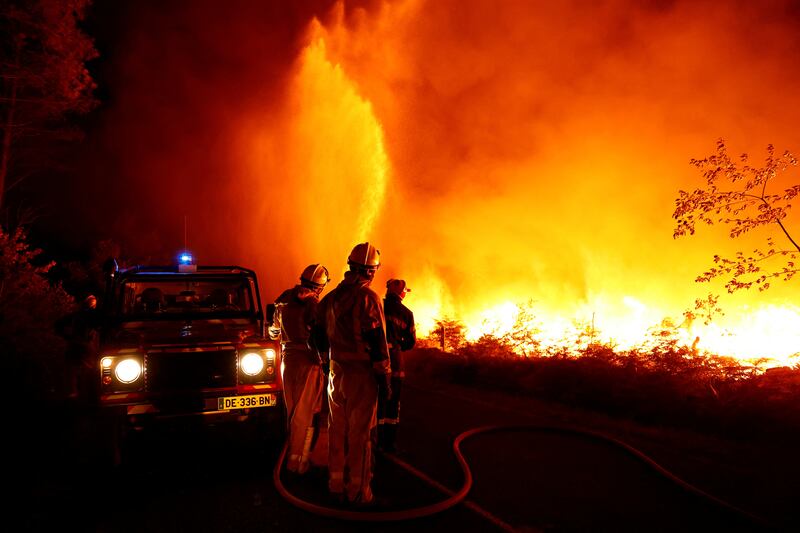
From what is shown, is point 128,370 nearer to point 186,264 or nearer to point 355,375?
point 186,264

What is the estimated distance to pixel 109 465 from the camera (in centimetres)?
552

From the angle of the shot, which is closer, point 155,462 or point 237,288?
point 155,462

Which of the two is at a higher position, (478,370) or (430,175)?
(430,175)

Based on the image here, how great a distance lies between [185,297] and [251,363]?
74.4 inches

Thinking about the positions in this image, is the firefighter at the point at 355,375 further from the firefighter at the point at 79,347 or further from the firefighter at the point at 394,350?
the firefighter at the point at 79,347

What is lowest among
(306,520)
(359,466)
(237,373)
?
(306,520)

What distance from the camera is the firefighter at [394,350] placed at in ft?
20.0

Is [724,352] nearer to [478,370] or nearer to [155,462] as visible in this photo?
[478,370]

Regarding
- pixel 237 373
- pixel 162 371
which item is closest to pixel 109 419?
pixel 162 371

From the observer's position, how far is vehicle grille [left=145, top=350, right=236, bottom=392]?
5293 millimetres

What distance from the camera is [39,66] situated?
505 inches

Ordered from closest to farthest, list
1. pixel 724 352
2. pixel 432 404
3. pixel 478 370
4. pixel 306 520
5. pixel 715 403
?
pixel 306 520
pixel 715 403
pixel 432 404
pixel 478 370
pixel 724 352

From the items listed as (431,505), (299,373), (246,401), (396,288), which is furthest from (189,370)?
(431,505)

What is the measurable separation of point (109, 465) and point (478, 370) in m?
7.78
